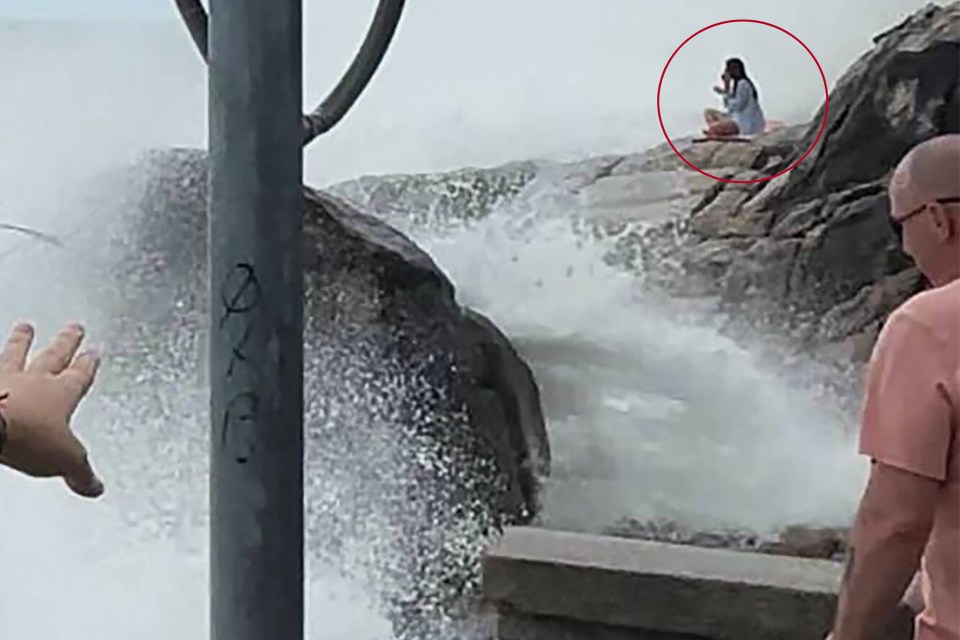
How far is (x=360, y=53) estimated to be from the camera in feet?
3.03

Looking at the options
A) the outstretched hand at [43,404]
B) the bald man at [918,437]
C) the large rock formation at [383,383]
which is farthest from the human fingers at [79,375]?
the large rock formation at [383,383]

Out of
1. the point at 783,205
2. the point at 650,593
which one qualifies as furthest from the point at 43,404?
the point at 783,205

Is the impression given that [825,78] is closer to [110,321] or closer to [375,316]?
[375,316]

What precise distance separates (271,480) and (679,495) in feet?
8.58

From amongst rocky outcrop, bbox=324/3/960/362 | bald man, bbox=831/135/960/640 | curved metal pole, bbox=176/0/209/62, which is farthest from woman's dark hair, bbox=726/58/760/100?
curved metal pole, bbox=176/0/209/62

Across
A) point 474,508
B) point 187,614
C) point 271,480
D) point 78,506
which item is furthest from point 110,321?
point 271,480

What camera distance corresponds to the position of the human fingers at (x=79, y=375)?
0.84 m

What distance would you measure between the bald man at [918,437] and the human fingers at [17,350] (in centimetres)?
54

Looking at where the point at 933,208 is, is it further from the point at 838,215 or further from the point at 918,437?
the point at 838,215

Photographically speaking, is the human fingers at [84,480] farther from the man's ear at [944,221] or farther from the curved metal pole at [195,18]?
the man's ear at [944,221]

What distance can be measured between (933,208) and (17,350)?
2.01 ft

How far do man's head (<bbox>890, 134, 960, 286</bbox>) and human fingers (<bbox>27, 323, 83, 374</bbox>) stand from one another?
57 cm

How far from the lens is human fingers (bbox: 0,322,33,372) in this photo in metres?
0.84

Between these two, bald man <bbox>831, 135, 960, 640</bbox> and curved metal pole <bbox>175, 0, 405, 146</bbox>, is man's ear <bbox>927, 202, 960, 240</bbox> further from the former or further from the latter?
curved metal pole <bbox>175, 0, 405, 146</bbox>
